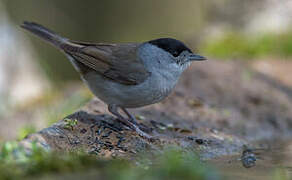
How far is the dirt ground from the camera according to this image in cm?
478

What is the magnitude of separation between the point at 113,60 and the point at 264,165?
2.43 m

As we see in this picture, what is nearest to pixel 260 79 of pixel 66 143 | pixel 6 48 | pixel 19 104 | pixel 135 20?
pixel 66 143

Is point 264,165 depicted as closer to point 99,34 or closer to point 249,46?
point 249,46

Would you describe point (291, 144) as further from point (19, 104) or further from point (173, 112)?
point (19, 104)

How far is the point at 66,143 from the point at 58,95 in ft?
19.6

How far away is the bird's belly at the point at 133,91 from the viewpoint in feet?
18.2

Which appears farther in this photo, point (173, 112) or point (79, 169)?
point (173, 112)

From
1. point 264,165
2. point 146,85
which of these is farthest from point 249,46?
point 264,165

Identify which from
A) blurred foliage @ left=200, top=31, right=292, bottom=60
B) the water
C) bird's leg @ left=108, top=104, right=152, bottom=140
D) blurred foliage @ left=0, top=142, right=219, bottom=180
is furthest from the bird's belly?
blurred foliage @ left=200, top=31, right=292, bottom=60

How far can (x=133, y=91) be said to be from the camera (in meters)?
5.57

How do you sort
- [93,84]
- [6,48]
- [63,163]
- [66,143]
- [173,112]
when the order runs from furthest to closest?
[6,48]
[173,112]
[93,84]
[66,143]
[63,163]

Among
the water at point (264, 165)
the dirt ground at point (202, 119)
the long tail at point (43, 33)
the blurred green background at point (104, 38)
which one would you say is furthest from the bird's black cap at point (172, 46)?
the blurred green background at point (104, 38)

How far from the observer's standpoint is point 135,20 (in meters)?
19.7

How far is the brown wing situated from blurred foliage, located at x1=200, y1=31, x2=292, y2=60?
5.00m
